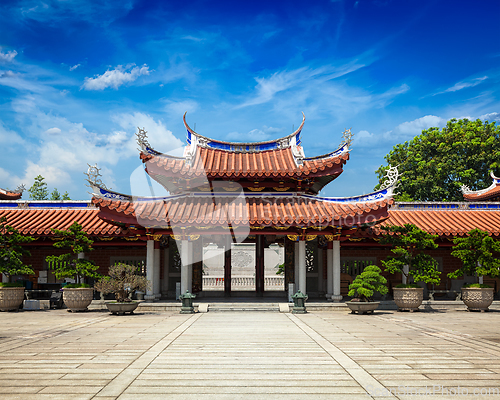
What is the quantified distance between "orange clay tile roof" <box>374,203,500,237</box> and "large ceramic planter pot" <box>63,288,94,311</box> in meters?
12.2

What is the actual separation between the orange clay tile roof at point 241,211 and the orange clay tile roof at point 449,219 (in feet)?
6.83

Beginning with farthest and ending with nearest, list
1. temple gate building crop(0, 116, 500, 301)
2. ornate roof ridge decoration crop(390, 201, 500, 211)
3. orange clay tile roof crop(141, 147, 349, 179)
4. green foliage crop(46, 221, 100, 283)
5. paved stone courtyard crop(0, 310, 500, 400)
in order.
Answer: ornate roof ridge decoration crop(390, 201, 500, 211), orange clay tile roof crop(141, 147, 349, 179), temple gate building crop(0, 116, 500, 301), green foliage crop(46, 221, 100, 283), paved stone courtyard crop(0, 310, 500, 400)

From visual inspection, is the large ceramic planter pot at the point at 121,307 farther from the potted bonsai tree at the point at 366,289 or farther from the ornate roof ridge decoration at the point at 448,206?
the ornate roof ridge decoration at the point at 448,206

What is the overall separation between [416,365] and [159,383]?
4234mm

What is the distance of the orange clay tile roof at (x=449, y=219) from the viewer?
1845cm

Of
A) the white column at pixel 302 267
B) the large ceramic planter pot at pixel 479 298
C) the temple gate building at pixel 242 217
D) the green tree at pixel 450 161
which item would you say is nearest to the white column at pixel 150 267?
the temple gate building at pixel 242 217

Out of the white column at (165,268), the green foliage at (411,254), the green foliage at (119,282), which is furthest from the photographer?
the white column at (165,268)

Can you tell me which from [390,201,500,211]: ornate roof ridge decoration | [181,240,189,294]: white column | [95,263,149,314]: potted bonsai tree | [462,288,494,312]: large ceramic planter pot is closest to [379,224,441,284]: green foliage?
[462,288,494,312]: large ceramic planter pot

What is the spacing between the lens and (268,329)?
35.7ft

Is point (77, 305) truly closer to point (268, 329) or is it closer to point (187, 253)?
point (187, 253)

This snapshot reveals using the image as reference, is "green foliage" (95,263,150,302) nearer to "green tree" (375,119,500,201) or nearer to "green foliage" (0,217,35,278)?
"green foliage" (0,217,35,278)

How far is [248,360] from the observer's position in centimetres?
714

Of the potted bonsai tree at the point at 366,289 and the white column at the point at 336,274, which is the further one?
the white column at the point at 336,274

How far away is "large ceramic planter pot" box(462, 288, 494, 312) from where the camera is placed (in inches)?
625
